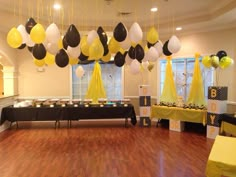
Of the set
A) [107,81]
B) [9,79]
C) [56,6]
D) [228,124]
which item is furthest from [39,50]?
[228,124]

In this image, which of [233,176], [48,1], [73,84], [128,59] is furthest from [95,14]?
[233,176]

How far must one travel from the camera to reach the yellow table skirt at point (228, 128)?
4887 millimetres

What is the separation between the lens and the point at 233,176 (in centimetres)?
207

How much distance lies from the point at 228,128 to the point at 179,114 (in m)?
1.44

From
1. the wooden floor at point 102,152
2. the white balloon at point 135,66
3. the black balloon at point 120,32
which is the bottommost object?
the wooden floor at point 102,152

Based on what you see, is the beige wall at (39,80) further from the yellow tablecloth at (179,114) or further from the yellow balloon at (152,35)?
the yellow balloon at (152,35)

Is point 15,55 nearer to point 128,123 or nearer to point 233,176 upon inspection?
point 128,123

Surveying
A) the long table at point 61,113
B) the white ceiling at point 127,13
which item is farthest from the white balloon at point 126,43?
the long table at point 61,113

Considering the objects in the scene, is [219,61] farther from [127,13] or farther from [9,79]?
[9,79]

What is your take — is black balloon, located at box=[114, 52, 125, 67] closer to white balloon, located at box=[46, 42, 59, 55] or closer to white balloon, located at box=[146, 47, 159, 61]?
white balloon, located at box=[146, 47, 159, 61]

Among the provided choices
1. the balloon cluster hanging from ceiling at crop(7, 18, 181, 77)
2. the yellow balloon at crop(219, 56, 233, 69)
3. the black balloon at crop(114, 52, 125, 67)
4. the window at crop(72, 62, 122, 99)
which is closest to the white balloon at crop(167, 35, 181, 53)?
the balloon cluster hanging from ceiling at crop(7, 18, 181, 77)

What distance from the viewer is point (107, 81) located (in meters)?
8.10

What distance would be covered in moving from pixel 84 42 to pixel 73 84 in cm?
394

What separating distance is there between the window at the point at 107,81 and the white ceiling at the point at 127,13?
1.57 m
